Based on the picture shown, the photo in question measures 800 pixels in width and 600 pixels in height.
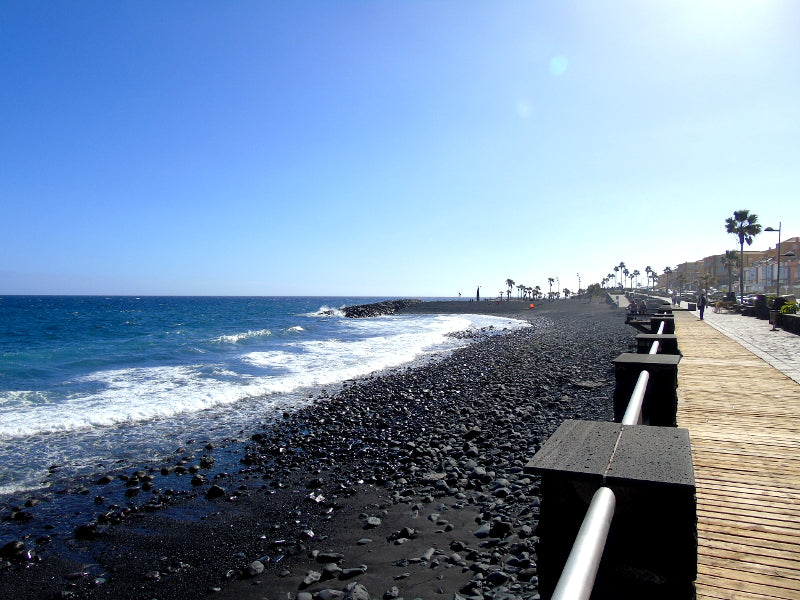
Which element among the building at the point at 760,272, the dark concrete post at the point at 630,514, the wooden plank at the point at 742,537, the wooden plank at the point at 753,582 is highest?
the building at the point at 760,272

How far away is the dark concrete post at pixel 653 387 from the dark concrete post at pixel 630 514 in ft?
7.08

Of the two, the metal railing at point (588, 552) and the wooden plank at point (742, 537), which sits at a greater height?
the metal railing at point (588, 552)

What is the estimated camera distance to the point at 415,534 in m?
6.17

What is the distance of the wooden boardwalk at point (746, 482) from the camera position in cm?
300

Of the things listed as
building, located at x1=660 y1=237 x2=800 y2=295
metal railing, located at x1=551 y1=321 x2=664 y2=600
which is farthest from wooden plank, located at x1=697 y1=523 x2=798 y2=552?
building, located at x1=660 y1=237 x2=800 y2=295

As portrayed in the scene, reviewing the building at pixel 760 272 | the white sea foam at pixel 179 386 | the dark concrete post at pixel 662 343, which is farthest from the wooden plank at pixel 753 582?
the building at pixel 760 272

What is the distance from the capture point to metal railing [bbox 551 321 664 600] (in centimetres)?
126

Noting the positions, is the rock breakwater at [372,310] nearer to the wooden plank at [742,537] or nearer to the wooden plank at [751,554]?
the wooden plank at [742,537]

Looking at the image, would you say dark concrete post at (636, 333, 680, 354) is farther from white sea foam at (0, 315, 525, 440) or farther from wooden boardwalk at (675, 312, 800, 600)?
white sea foam at (0, 315, 525, 440)

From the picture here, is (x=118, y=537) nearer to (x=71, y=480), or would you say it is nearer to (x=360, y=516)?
(x=71, y=480)

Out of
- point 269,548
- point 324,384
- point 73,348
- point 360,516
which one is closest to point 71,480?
point 269,548

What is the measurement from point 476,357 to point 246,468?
1508 cm

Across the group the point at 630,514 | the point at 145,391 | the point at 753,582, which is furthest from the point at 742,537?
the point at 145,391

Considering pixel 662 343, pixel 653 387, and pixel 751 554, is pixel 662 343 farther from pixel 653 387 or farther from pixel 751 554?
pixel 751 554
